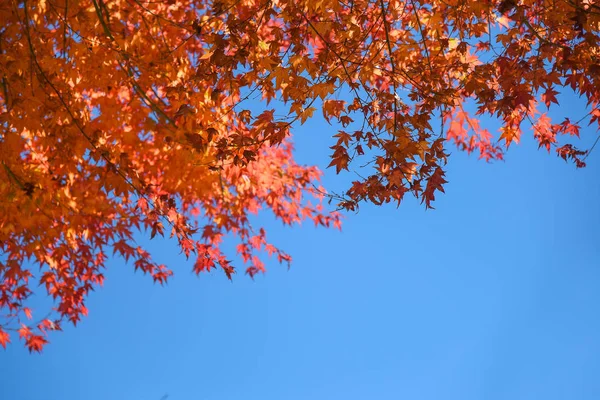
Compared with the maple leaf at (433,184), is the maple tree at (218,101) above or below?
above

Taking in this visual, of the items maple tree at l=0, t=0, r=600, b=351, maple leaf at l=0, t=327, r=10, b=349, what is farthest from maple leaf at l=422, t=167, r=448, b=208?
maple leaf at l=0, t=327, r=10, b=349

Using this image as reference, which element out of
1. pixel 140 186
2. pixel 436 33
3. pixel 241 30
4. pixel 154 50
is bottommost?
pixel 140 186

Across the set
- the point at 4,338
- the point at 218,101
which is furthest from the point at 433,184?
the point at 4,338

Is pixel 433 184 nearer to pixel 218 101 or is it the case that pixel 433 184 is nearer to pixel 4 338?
pixel 218 101

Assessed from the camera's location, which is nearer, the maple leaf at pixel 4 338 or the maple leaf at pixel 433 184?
the maple leaf at pixel 433 184

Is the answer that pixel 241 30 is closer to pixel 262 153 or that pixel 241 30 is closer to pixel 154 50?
pixel 154 50

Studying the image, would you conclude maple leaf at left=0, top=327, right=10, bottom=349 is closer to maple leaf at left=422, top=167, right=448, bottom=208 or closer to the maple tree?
the maple tree

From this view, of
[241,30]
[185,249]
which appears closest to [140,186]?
[185,249]

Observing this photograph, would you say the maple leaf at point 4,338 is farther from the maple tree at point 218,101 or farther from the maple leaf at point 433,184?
the maple leaf at point 433,184

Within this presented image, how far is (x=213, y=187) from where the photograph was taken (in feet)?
17.5

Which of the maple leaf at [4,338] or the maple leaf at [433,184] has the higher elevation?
the maple leaf at [4,338]

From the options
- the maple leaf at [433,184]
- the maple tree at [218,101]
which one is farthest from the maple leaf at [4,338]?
the maple leaf at [433,184]

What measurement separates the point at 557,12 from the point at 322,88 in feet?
4.15

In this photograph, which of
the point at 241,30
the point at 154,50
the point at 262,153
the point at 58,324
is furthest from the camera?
the point at 58,324
